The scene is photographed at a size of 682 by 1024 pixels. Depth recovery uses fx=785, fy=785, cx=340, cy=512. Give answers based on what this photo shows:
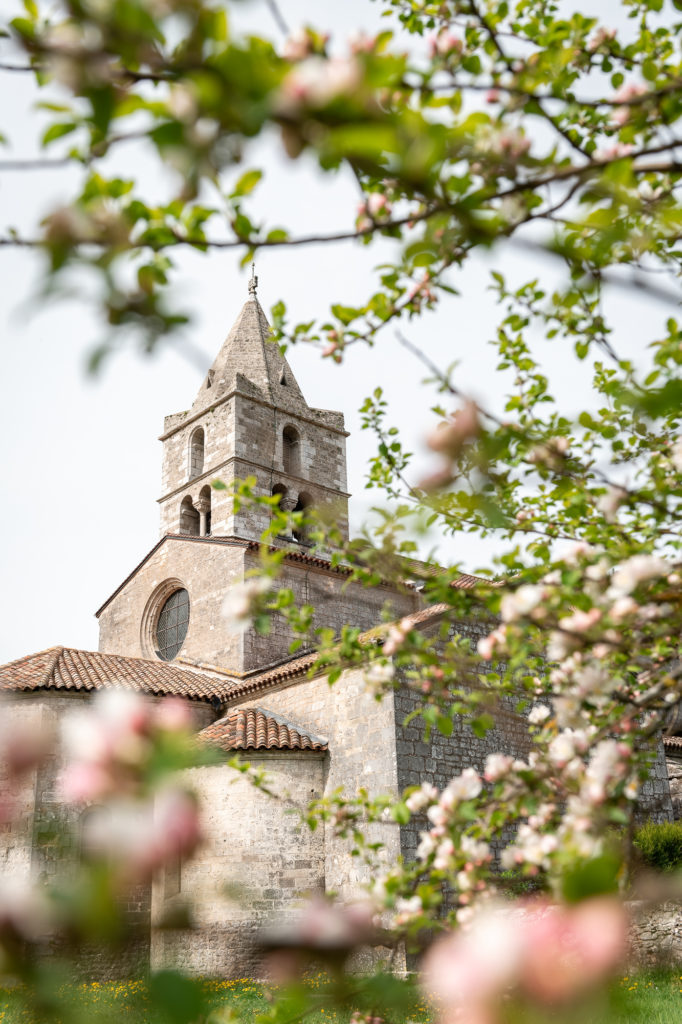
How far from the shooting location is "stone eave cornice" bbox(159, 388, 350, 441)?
821 inches

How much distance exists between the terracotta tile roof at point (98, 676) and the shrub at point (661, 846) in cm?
672

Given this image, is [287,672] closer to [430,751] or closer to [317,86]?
[430,751]

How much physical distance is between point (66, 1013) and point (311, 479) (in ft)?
66.9

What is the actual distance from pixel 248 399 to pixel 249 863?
515 inches

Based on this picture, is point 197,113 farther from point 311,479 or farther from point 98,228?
point 311,479

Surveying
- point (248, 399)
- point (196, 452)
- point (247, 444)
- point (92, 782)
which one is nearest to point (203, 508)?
point (247, 444)

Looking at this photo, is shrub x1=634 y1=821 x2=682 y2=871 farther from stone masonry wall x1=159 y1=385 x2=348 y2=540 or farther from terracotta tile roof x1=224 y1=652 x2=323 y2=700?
stone masonry wall x1=159 y1=385 x2=348 y2=540

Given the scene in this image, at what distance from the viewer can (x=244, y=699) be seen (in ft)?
42.7

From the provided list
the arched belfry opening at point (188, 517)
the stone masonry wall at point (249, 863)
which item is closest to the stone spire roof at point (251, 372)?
the arched belfry opening at point (188, 517)

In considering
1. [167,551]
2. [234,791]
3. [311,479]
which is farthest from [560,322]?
[311,479]

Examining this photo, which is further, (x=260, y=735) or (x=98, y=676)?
(x=98, y=676)

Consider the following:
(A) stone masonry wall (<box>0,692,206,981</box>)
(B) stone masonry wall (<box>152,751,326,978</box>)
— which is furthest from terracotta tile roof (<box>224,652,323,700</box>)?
(A) stone masonry wall (<box>0,692,206,981</box>)

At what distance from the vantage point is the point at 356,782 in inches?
410

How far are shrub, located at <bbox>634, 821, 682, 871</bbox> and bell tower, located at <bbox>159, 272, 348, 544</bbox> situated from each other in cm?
1099
